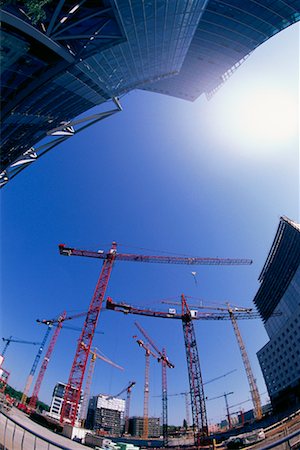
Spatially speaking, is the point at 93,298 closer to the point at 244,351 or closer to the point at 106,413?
the point at 244,351

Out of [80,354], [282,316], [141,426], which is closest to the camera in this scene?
[80,354]

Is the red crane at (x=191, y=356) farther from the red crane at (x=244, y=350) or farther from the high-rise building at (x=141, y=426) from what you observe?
the high-rise building at (x=141, y=426)

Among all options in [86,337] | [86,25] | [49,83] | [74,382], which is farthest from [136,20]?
[74,382]

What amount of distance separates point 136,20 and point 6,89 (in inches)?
603

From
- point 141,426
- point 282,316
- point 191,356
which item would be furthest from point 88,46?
point 141,426

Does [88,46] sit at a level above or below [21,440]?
above

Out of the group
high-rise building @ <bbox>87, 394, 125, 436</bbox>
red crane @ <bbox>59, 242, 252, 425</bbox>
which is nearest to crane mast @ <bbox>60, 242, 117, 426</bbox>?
red crane @ <bbox>59, 242, 252, 425</bbox>

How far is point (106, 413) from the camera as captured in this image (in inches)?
5103

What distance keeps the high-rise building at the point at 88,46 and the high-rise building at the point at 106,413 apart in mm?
147397

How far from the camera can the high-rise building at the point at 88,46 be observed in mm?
15930

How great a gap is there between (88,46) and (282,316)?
89.2m

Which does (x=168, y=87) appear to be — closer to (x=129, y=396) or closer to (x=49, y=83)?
(x=49, y=83)

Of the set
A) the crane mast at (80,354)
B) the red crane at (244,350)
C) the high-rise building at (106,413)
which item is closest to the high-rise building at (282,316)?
the red crane at (244,350)

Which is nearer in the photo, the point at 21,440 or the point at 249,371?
the point at 21,440
